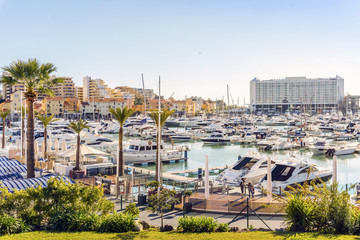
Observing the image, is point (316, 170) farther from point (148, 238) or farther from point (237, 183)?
point (148, 238)

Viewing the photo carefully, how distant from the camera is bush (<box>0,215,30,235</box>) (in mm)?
12297

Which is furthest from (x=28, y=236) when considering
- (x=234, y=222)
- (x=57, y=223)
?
(x=234, y=222)

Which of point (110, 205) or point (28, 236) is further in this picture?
point (110, 205)

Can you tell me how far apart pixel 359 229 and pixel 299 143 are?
51.7m

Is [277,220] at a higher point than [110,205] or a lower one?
lower

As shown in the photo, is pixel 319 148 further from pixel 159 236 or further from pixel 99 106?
pixel 99 106

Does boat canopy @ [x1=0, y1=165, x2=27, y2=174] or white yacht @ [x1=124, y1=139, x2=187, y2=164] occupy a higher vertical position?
boat canopy @ [x1=0, y1=165, x2=27, y2=174]

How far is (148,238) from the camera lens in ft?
38.8

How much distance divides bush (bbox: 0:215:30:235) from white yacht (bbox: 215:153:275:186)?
18758mm

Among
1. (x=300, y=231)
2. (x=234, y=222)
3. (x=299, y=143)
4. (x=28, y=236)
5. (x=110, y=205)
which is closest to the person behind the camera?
(x=28, y=236)

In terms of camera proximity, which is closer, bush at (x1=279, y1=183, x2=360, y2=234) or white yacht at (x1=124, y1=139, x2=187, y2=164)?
bush at (x1=279, y1=183, x2=360, y2=234)

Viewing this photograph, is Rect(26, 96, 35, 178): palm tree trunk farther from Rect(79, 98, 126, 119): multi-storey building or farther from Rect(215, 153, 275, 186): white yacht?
Rect(79, 98, 126, 119): multi-storey building

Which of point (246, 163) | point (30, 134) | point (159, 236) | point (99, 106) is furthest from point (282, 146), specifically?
point (99, 106)

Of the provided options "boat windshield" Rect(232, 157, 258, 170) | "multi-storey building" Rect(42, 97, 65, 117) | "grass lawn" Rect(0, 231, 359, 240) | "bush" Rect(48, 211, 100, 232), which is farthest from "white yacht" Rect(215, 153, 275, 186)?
"multi-storey building" Rect(42, 97, 65, 117)
